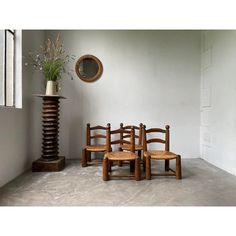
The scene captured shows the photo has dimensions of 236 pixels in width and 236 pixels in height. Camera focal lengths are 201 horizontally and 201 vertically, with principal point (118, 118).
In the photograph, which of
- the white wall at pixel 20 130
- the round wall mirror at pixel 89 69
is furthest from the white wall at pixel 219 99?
the white wall at pixel 20 130

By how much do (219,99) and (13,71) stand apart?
10.6 ft

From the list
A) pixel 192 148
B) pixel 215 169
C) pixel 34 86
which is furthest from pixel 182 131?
pixel 34 86

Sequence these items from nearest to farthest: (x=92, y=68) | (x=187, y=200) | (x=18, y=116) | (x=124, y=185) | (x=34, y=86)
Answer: (x=187, y=200) < (x=124, y=185) < (x=18, y=116) < (x=34, y=86) < (x=92, y=68)

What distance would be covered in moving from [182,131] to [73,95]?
7.58 feet

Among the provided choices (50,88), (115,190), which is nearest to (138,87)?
(50,88)

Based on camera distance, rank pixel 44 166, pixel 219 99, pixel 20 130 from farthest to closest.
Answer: pixel 219 99, pixel 44 166, pixel 20 130

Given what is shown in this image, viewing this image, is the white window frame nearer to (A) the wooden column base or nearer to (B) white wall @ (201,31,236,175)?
(A) the wooden column base

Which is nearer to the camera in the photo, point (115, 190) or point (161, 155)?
point (115, 190)

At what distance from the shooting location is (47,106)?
3.06 m

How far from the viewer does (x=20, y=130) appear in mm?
2904

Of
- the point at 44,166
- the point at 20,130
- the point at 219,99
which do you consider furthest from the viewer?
the point at 219,99

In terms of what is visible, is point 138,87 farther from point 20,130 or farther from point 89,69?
point 20,130

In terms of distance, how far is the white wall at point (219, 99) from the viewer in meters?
2.98
